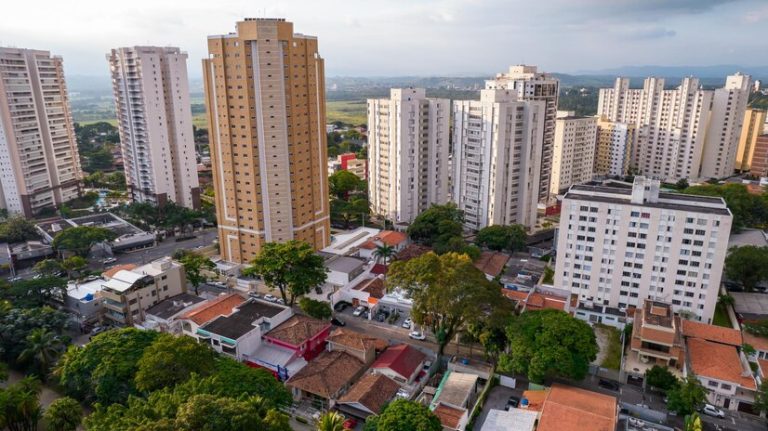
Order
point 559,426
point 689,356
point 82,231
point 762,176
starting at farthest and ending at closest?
1. point 762,176
2. point 82,231
3. point 689,356
4. point 559,426

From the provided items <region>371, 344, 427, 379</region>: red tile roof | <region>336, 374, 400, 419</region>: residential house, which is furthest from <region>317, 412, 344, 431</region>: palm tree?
<region>371, 344, 427, 379</region>: red tile roof

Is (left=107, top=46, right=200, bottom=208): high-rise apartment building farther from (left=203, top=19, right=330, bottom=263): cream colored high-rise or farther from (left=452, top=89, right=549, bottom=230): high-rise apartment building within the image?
(left=452, top=89, right=549, bottom=230): high-rise apartment building

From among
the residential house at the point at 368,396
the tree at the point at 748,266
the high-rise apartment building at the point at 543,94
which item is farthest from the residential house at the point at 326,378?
the high-rise apartment building at the point at 543,94

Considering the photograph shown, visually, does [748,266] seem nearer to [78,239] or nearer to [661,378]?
[661,378]

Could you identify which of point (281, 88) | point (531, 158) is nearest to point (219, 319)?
point (281, 88)

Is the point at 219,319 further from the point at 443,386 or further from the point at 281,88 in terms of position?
the point at 281,88

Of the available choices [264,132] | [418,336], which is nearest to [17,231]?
[264,132]
